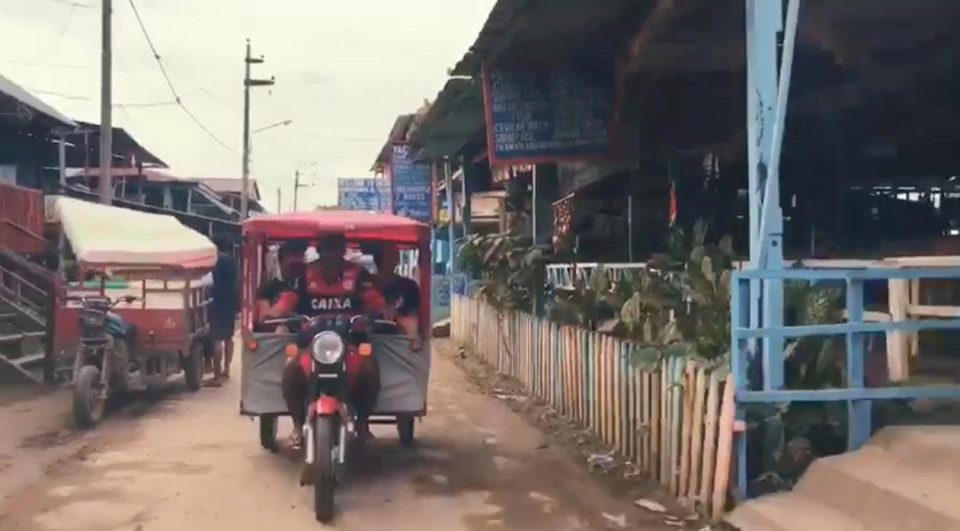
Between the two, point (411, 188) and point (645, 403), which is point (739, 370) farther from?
point (411, 188)

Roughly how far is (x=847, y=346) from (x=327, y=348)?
3.37 metres

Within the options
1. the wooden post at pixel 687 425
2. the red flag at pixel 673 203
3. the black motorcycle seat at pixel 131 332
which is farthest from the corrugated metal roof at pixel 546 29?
the black motorcycle seat at pixel 131 332

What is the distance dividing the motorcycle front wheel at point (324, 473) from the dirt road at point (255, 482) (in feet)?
0.35

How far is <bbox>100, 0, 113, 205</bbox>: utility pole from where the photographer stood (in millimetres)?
22969

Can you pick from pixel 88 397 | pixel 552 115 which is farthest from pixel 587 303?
pixel 88 397

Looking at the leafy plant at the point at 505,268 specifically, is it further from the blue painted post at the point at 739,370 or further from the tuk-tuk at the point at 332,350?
the blue painted post at the point at 739,370

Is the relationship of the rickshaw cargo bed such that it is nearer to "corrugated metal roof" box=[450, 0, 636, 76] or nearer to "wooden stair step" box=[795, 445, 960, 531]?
"corrugated metal roof" box=[450, 0, 636, 76]

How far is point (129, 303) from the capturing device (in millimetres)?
13734

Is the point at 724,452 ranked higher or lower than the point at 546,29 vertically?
lower

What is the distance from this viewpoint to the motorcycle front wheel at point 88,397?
11641 mm

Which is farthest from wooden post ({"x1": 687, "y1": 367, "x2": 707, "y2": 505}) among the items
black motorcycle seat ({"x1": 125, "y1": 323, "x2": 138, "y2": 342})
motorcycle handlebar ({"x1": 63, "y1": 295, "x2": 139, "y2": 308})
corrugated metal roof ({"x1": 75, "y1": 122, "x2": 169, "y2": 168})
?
corrugated metal roof ({"x1": 75, "y1": 122, "x2": 169, "y2": 168})

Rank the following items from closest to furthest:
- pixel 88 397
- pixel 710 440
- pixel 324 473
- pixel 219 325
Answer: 1. pixel 710 440
2. pixel 324 473
3. pixel 88 397
4. pixel 219 325

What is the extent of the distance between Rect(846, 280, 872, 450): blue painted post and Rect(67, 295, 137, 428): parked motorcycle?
7.55 metres

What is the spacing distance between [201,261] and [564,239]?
17.7ft
